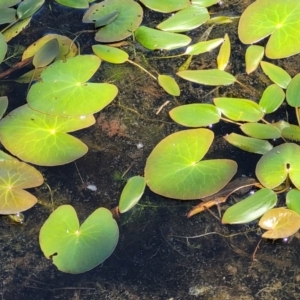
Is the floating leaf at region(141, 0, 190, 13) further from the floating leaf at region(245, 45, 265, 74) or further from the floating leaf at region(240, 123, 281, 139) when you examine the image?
the floating leaf at region(240, 123, 281, 139)

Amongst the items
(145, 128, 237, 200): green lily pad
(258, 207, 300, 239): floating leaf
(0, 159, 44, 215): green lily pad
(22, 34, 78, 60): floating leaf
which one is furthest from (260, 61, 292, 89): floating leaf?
(0, 159, 44, 215): green lily pad

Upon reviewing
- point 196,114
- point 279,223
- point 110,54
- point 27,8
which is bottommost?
point 279,223

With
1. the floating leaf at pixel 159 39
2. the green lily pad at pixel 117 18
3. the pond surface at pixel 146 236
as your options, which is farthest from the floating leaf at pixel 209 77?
the green lily pad at pixel 117 18

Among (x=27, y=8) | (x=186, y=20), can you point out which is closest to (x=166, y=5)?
(x=186, y=20)

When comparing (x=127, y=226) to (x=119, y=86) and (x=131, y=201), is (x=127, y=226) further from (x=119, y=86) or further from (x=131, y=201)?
(x=119, y=86)

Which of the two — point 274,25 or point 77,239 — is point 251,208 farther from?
point 274,25

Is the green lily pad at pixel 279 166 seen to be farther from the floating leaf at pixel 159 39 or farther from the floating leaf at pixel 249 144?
the floating leaf at pixel 159 39

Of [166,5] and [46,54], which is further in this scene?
[166,5]
